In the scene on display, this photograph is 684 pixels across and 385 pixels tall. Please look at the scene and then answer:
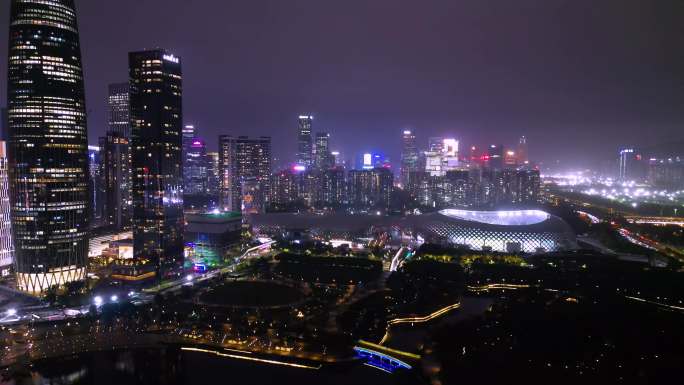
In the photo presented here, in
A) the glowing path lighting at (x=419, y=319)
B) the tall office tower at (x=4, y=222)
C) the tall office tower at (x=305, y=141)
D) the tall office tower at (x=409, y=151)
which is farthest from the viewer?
the tall office tower at (x=409, y=151)

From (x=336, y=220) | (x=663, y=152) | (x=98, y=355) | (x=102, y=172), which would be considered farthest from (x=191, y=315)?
(x=663, y=152)

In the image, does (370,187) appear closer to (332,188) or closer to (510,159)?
(332,188)

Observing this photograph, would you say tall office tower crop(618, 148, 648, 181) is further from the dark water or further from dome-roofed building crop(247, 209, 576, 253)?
the dark water

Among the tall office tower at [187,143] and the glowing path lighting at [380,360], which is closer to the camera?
the glowing path lighting at [380,360]

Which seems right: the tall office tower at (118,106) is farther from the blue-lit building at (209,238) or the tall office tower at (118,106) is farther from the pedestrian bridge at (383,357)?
the pedestrian bridge at (383,357)

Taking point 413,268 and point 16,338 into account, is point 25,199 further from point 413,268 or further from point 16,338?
point 413,268

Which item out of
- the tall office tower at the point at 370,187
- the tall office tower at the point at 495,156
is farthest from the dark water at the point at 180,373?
the tall office tower at the point at 495,156

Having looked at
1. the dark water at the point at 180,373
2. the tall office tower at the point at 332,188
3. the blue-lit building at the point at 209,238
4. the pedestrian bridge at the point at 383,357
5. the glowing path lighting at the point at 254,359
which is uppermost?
the tall office tower at the point at 332,188
